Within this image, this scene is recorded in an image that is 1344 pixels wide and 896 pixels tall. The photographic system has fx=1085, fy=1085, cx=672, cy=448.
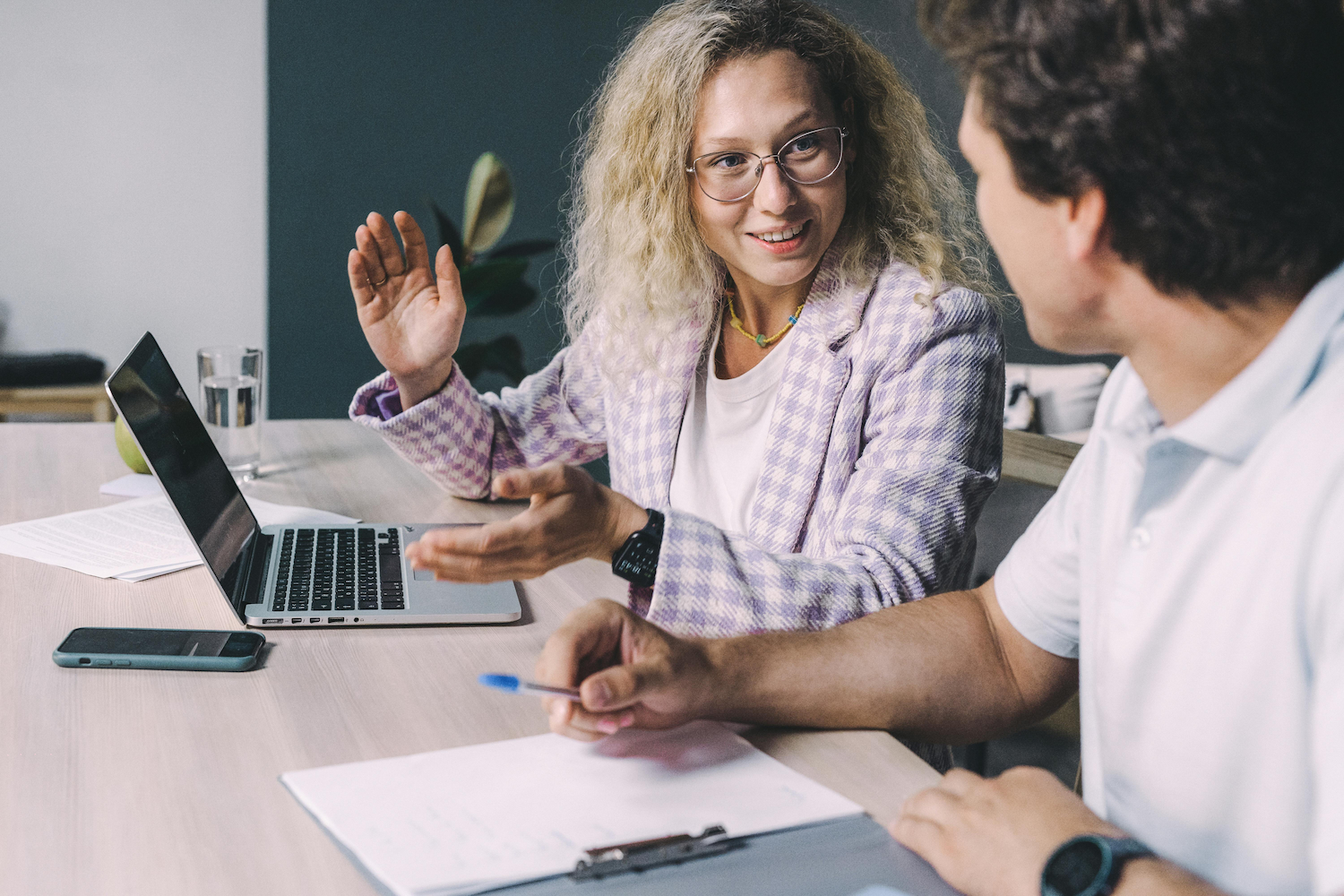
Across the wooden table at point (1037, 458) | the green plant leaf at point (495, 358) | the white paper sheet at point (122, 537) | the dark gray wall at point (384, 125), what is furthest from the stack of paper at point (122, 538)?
the dark gray wall at point (384, 125)

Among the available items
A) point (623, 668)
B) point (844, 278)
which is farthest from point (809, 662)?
point (844, 278)

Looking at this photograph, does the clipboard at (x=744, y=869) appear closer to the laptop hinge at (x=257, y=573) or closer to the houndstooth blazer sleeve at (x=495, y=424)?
the laptop hinge at (x=257, y=573)

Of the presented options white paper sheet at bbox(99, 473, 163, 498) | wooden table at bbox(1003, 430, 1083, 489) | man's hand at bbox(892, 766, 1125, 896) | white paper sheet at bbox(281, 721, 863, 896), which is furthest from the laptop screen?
wooden table at bbox(1003, 430, 1083, 489)

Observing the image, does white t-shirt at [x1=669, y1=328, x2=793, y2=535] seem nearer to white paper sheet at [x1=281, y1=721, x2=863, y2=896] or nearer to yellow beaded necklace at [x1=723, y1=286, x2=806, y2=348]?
yellow beaded necklace at [x1=723, y1=286, x2=806, y2=348]

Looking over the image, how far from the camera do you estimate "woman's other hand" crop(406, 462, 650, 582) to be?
2.60 ft

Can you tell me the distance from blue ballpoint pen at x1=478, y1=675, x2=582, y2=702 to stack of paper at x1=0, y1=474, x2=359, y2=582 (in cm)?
58

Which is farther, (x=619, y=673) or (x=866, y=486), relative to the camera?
(x=866, y=486)

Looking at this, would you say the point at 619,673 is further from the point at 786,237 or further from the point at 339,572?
the point at 786,237

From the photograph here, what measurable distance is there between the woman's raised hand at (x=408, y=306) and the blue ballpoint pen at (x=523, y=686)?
0.79m

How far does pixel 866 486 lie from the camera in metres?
1.11

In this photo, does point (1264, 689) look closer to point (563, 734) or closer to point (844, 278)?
point (563, 734)

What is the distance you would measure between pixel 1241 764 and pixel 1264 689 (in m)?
0.05

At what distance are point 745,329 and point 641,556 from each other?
0.57m

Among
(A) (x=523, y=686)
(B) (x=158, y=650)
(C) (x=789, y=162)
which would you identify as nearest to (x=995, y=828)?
(A) (x=523, y=686)
